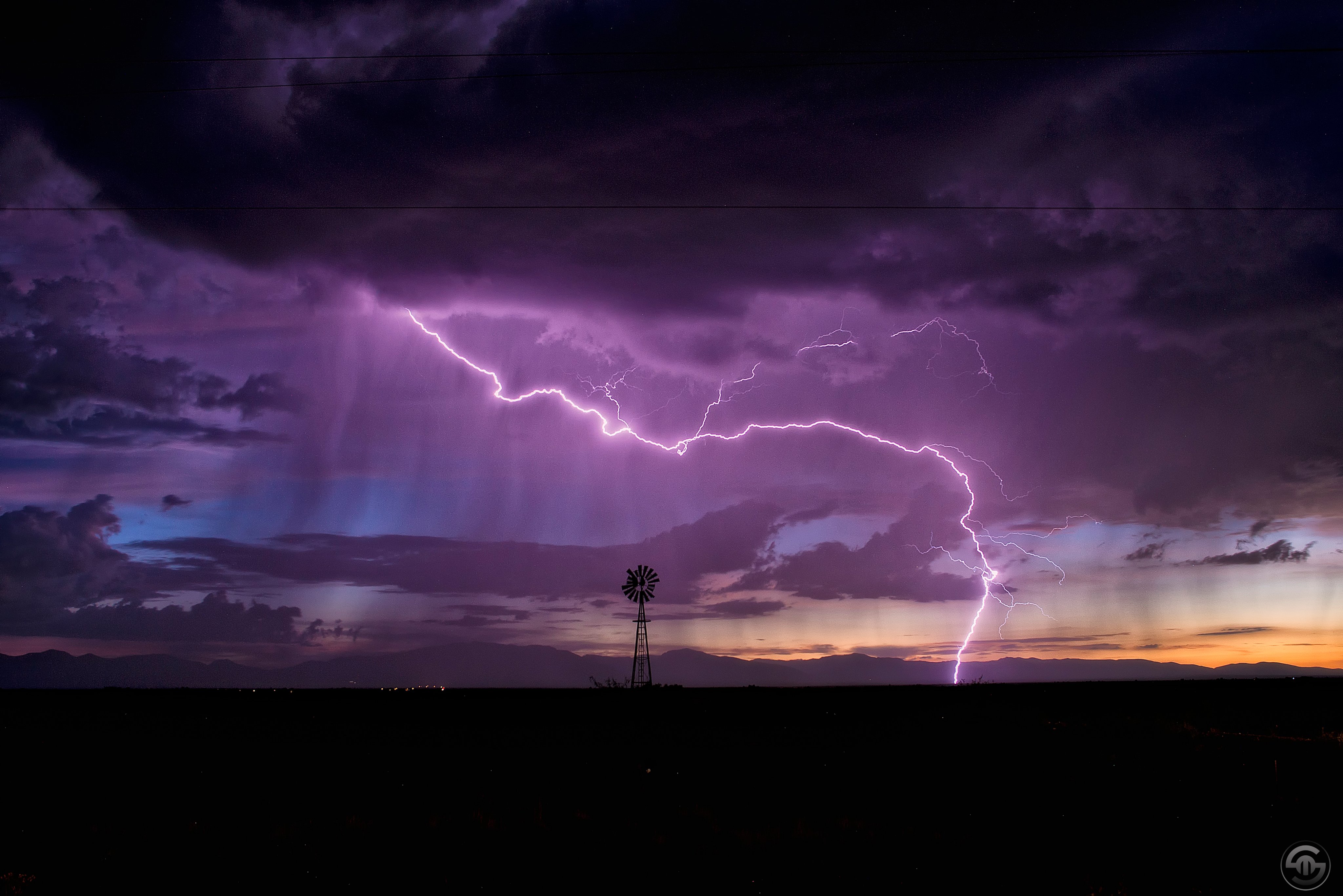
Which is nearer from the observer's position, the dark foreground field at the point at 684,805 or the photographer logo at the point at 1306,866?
the photographer logo at the point at 1306,866

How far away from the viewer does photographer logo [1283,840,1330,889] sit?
400 inches

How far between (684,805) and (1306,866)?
935 centimetres

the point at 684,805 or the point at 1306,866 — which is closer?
the point at 1306,866

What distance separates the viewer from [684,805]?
51.2 ft

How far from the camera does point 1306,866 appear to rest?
424 inches

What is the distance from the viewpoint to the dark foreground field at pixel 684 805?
11.0 metres

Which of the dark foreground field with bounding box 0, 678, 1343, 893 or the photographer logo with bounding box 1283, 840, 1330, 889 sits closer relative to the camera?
the photographer logo with bounding box 1283, 840, 1330, 889

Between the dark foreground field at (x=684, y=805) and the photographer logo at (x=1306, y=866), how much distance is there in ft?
0.64

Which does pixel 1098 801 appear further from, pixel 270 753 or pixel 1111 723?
pixel 270 753

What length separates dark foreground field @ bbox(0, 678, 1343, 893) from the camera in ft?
36.1

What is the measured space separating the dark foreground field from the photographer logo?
195mm

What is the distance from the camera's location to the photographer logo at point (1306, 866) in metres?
10.2

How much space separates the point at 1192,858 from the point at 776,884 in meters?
5.83

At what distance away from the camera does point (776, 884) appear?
1062 centimetres
